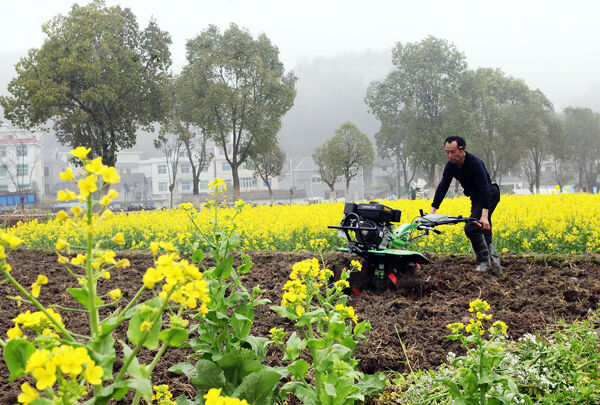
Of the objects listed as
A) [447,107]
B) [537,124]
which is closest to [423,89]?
[447,107]

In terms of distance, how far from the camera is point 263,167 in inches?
2109

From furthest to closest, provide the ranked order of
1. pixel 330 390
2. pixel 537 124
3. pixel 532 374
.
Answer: pixel 537 124, pixel 532 374, pixel 330 390

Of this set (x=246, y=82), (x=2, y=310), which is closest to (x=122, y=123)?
(x=246, y=82)

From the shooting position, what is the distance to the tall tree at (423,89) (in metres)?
36.8

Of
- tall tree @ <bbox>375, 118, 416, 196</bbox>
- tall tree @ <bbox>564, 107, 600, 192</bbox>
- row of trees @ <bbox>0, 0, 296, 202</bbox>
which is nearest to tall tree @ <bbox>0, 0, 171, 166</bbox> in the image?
row of trees @ <bbox>0, 0, 296, 202</bbox>

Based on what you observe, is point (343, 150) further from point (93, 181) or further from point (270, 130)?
point (93, 181)

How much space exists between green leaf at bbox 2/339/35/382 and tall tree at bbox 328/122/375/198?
47.5 meters

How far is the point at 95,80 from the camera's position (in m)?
22.8

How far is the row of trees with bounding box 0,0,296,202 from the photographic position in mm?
22375

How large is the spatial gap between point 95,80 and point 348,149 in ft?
98.5

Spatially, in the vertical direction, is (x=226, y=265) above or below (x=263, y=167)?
below

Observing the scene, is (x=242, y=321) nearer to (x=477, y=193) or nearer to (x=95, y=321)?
(x=95, y=321)

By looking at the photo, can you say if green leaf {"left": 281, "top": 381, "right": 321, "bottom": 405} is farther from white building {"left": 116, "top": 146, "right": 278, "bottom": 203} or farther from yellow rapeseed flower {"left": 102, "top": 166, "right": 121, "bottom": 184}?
white building {"left": 116, "top": 146, "right": 278, "bottom": 203}

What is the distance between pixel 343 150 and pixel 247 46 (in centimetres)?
2122
